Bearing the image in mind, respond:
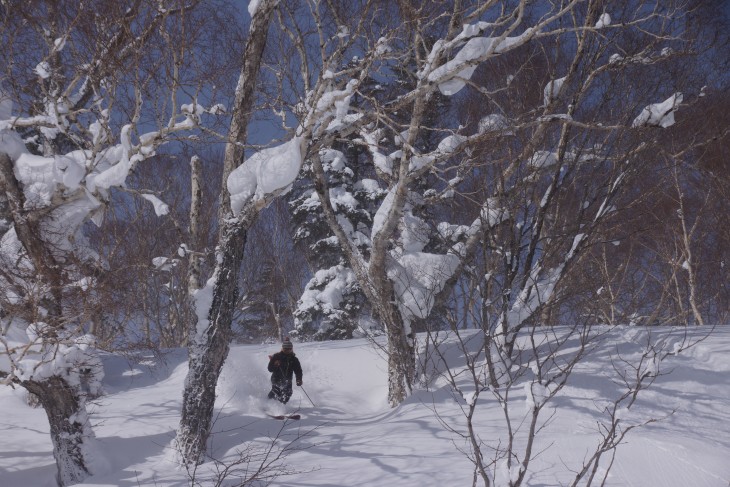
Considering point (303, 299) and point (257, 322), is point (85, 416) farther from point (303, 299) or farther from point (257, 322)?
point (257, 322)

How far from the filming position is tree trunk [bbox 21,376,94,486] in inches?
198

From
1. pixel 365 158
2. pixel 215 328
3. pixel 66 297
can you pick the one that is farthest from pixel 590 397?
pixel 365 158

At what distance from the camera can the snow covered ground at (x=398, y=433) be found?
3832 millimetres

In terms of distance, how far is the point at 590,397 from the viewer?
5152 millimetres

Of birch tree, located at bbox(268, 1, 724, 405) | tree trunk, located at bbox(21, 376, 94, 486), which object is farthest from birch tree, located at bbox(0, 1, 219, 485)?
birch tree, located at bbox(268, 1, 724, 405)

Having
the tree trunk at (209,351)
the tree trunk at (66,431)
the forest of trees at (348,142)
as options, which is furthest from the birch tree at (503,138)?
the tree trunk at (66,431)

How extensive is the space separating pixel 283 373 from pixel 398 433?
304cm

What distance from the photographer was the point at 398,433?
16.4 ft

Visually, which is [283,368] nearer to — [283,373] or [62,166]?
[283,373]

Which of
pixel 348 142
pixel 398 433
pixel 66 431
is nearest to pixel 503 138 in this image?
pixel 348 142

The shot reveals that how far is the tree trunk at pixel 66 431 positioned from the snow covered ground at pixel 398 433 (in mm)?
179

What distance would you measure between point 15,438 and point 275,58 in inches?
253

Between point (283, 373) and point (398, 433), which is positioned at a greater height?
point (283, 373)

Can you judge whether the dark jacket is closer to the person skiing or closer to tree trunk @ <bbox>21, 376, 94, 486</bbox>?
the person skiing
